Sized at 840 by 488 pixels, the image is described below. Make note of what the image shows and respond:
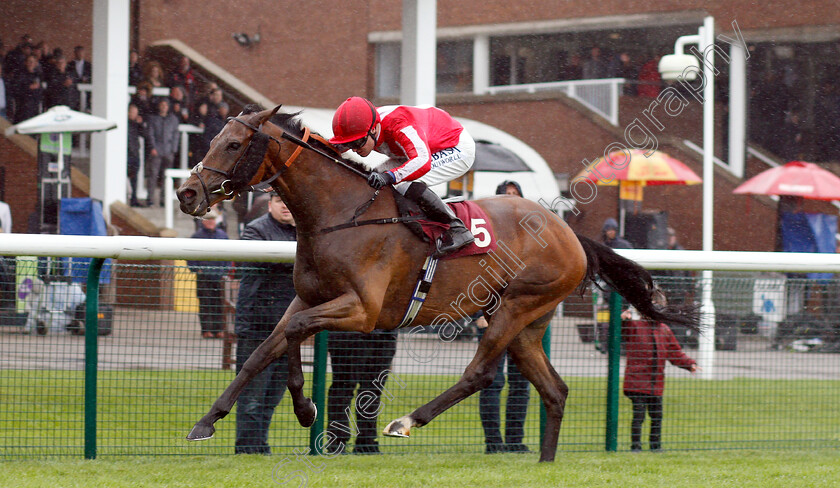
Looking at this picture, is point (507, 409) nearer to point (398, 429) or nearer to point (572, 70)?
point (398, 429)

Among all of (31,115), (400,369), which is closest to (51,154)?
(31,115)

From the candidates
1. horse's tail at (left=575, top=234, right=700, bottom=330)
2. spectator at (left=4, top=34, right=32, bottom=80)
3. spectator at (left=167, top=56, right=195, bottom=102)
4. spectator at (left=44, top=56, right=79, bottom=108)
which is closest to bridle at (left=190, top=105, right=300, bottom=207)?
horse's tail at (left=575, top=234, right=700, bottom=330)

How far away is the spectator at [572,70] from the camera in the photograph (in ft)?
66.8

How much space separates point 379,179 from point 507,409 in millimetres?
1878

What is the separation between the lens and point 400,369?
5.99 metres

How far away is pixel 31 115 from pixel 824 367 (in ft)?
33.4

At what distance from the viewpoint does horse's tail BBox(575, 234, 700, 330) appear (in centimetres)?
562

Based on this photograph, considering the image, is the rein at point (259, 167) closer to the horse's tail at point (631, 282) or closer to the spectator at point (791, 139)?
the horse's tail at point (631, 282)

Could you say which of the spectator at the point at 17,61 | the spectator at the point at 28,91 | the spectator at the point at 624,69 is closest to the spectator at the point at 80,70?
the spectator at the point at 28,91

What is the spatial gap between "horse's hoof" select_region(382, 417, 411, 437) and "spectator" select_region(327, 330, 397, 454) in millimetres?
653

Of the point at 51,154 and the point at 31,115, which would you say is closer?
the point at 51,154

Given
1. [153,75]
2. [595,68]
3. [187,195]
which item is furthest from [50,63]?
[595,68]

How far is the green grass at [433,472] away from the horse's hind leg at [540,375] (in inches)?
8.3

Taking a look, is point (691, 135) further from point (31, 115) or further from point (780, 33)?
point (31, 115)
